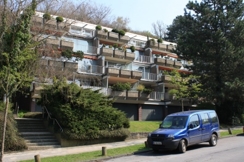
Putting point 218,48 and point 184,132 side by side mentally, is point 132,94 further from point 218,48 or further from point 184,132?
point 184,132

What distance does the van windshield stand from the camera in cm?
1300

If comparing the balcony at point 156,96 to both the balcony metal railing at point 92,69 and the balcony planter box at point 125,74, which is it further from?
the balcony metal railing at point 92,69

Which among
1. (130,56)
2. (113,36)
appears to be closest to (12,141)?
(130,56)

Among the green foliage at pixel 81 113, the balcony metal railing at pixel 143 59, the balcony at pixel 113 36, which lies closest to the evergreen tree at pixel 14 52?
the green foliage at pixel 81 113

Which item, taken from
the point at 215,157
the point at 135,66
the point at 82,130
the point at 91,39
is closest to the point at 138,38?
the point at 135,66

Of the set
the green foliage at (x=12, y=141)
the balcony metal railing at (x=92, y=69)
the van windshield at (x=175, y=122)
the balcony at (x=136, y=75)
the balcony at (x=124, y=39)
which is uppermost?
the balcony at (x=124, y=39)

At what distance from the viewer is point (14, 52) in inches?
371

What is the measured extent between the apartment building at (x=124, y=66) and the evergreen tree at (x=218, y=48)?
7813 mm

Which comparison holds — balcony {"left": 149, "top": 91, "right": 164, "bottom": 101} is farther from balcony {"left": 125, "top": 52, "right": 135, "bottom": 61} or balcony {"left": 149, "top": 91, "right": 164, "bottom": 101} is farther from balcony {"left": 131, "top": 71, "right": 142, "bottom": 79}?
balcony {"left": 125, "top": 52, "right": 135, "bottom": 61}

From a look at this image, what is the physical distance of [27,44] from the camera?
32.3 ft

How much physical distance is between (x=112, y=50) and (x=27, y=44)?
83.6ft

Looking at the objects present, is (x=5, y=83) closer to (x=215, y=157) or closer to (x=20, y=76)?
(x=20, y=76)

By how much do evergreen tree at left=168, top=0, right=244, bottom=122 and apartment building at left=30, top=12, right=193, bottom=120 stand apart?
7.81 metres

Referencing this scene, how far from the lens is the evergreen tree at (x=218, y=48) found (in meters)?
27.4
